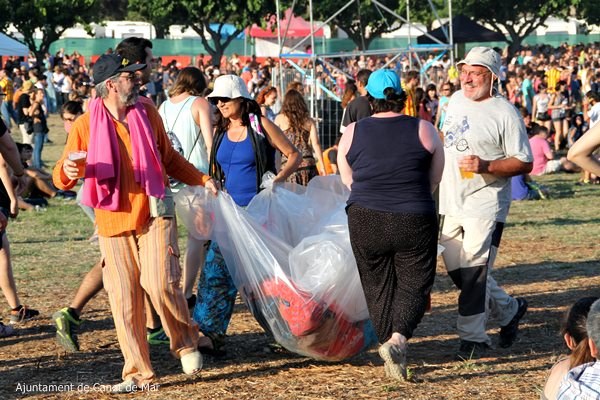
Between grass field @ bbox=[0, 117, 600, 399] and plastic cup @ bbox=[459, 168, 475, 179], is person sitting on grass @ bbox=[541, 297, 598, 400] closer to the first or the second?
grass field @ bbox=[0, 117, 600, 399]

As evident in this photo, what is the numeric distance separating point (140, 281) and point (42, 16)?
44.1 m

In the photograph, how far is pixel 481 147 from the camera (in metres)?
6.46

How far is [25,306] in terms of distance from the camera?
814cm

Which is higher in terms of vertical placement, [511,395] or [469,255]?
[469,255]

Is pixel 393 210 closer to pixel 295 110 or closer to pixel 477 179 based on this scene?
pixel 477 179

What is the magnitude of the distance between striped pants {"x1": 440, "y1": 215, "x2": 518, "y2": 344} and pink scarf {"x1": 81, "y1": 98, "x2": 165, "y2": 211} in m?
1.88

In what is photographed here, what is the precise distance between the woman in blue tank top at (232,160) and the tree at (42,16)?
137 feet

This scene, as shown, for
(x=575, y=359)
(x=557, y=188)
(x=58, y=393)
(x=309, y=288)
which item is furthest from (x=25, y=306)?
(x=557, y=188)

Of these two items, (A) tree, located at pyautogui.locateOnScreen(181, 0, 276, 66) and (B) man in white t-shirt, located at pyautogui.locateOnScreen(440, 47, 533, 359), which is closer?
(B) man in white t-shirt, located at pyautogui.locateOnScreen(440, 47, 533, 359)

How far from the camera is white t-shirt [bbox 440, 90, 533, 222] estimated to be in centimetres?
643

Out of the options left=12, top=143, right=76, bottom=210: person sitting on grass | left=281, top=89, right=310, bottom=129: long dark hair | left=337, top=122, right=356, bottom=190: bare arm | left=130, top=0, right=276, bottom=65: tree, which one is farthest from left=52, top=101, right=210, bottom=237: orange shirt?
left=130, top=0, right=276, bottom=65: tree

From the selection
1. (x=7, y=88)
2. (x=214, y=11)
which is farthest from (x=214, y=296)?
(x=214, y=11)

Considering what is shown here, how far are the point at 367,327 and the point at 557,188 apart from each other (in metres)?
11.6

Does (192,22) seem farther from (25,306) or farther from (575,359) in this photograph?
(575,359)
